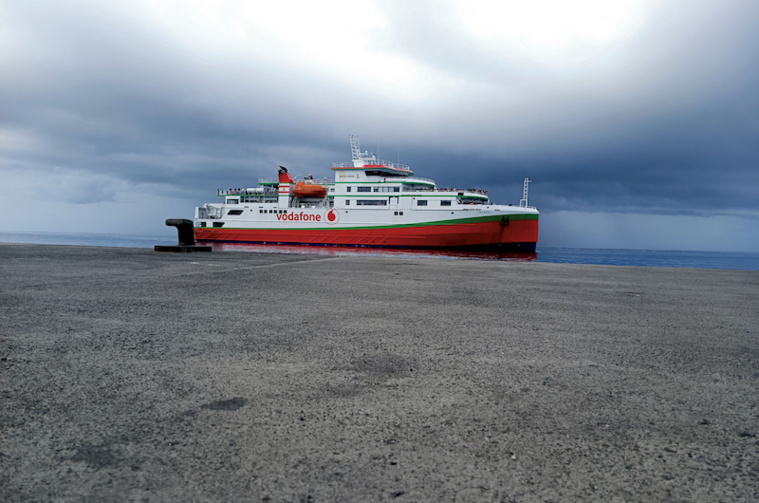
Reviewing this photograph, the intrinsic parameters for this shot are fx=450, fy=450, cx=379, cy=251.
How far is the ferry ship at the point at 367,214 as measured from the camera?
117ft

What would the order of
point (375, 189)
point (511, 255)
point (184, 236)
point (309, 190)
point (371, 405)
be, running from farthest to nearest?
1. point (309, 190)
2. point (375, 189)
3. point (511, 255)
4. point (184, 236)
5. point (371, 405)

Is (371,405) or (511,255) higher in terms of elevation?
(371,405)

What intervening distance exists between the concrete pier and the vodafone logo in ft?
113

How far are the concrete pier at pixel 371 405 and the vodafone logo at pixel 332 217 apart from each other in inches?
1361

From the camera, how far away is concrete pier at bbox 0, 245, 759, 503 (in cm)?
165

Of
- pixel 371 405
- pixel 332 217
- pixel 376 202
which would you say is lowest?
pixel 371 405

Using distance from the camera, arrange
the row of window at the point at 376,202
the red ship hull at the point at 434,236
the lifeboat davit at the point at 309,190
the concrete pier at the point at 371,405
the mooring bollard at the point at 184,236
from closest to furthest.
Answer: the concrete pier at the point at 371,405
the mooring bollard at the point at 184,236
the red ship hull at the point at 434,236
the row of window at the point at 376,202
the lifeboat davit at the point at 309,190

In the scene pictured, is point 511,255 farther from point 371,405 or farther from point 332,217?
point 371,405

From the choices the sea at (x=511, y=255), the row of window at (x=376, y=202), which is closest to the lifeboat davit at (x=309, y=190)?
the row of window at (x=376, y=202)

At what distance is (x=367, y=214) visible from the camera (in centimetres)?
3866

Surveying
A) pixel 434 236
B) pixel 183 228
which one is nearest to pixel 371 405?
pixel 183 228

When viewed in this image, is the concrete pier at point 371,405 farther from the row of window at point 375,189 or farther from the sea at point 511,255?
the row of window at point 375,189

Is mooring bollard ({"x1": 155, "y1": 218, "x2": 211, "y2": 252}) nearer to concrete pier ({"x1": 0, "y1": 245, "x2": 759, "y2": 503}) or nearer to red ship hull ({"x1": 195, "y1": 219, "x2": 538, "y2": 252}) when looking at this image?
concrete pier ({"x1": 0, "y1": 245, "x2": 759, "y2": 503})

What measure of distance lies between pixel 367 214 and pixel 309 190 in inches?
260
